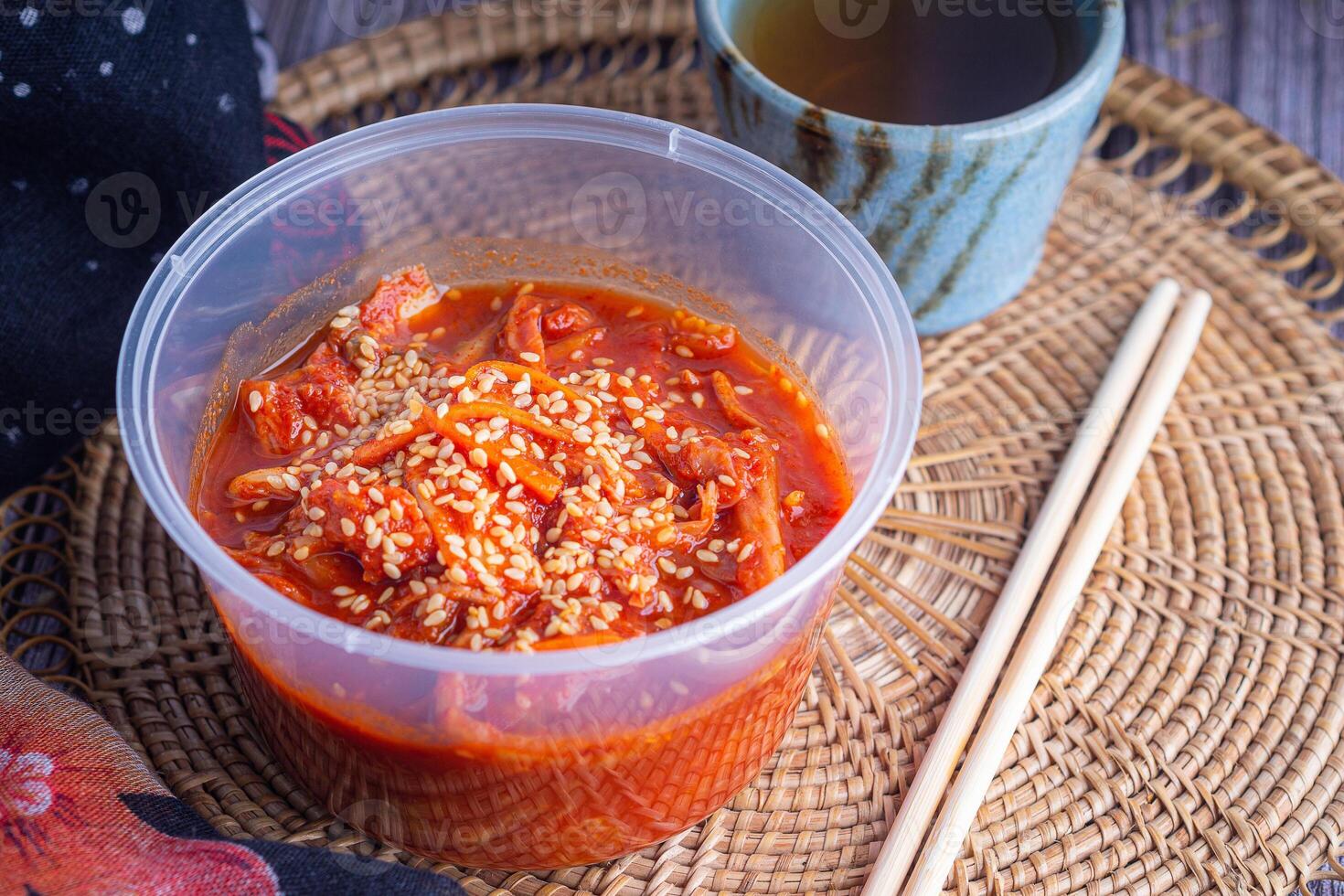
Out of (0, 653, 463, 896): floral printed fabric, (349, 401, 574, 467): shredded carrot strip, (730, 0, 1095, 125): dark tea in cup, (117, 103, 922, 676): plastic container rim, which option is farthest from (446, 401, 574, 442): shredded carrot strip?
(730, 0, 1095, 125): dark tea in cup

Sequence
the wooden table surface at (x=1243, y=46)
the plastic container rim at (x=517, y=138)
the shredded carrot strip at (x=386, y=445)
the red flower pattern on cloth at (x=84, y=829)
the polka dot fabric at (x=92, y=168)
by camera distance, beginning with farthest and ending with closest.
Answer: the wooden table surface at (x=1243, y=46) → the polka dot fabric at (x=92, y=168) → the shredded carrot strip at (x=386, y=445) → the red flower pattern on cloth at (x=84, y=829) → the plastic container rim at (x=517, y=138)

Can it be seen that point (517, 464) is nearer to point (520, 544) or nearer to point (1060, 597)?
point (520, 544)

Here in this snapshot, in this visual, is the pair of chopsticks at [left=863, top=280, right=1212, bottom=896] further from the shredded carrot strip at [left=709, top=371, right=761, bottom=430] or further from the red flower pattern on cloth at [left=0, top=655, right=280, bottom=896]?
the red flower pattern on cloth at [left=0, top=655, right=280, bottom=896]

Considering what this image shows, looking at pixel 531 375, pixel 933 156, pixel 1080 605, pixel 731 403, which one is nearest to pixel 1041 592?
pixel 1080 605

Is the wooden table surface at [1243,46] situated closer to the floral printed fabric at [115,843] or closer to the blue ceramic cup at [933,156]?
the blue ceramic cup at [933,156]

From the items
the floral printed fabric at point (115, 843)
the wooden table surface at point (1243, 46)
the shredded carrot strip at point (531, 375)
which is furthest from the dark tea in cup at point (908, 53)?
the floral printed fabric at point (115, 843)

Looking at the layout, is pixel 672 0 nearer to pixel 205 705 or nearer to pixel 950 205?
pixel 950 205
